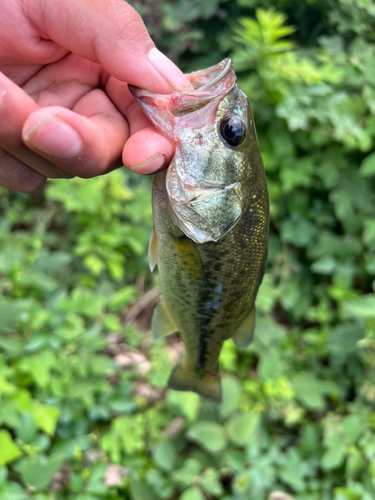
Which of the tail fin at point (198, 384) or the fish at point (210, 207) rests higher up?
the fish at point (210, 207)

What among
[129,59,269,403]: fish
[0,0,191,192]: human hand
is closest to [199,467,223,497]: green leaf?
[129,59,269,403]: fish

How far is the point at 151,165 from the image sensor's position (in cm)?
96

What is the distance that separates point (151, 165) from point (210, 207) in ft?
0.68

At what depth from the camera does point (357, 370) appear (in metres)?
2.53

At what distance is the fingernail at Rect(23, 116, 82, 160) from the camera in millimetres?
834

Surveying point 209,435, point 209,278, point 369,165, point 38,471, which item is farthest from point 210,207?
point 369,165

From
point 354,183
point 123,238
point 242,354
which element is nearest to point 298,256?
point 354,183

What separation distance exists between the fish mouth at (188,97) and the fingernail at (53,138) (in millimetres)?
228

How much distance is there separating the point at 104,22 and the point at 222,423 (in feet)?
7.02

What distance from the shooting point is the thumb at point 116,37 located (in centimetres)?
98

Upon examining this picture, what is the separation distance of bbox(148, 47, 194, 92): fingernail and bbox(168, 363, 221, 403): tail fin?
1057 millimetres

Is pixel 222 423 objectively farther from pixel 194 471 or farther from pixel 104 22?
pixel 104 22

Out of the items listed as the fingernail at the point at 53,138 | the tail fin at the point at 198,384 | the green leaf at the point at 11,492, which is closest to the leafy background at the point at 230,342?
the green leaf at the point at 11,492

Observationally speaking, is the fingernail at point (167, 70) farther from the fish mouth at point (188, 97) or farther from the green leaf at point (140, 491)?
the green leaf at point (140, 491)
